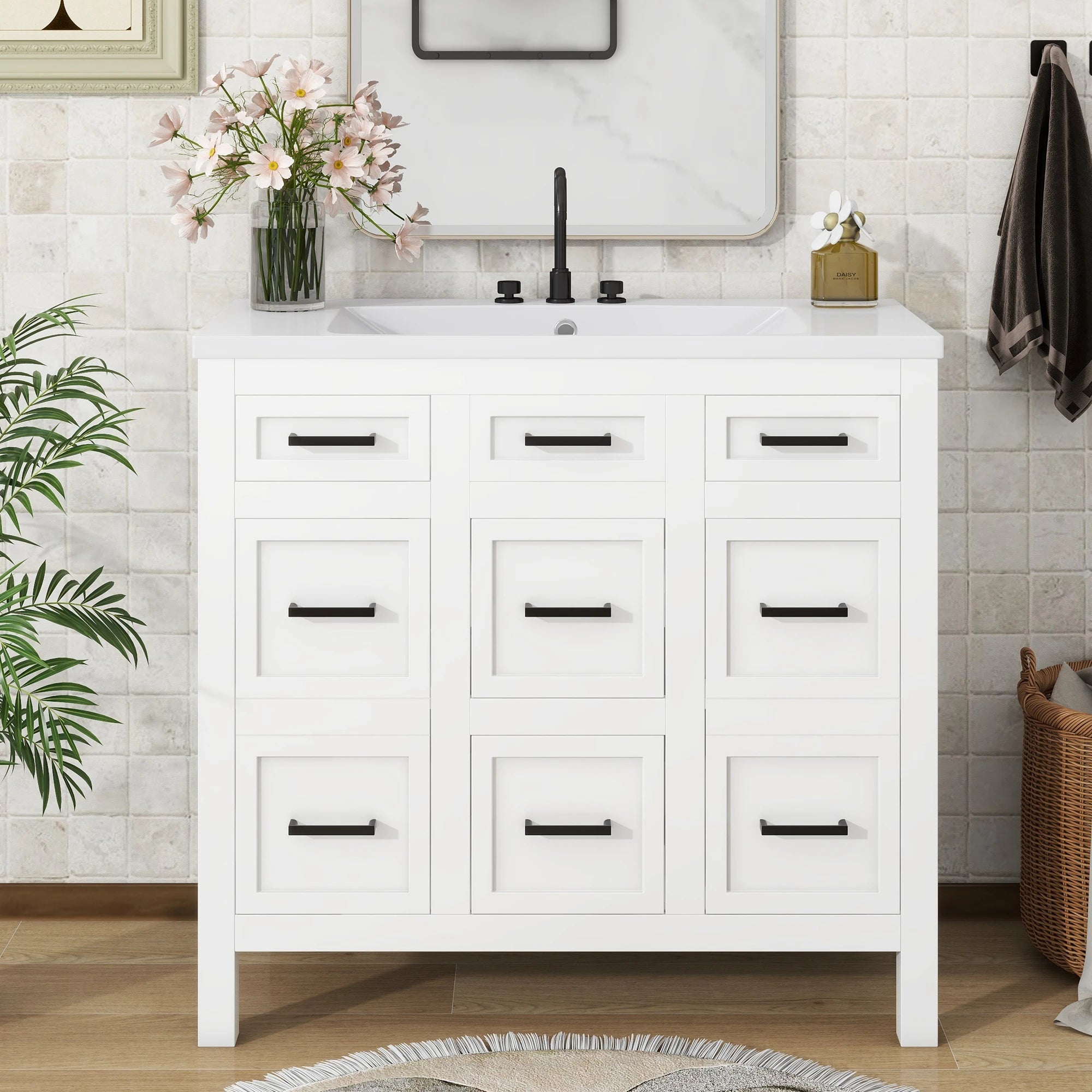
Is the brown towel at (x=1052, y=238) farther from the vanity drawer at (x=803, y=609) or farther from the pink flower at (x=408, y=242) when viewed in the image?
the pink flower at (x=408, y=242)

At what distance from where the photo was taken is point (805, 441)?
1.98 meters

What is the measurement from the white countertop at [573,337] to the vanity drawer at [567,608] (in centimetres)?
24

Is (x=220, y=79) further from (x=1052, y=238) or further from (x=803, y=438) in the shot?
(x=1052, y=238)

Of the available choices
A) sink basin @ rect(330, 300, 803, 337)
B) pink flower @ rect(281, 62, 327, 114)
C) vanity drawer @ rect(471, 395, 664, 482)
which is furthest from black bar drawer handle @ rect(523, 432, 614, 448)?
pink flower @ rect(281, 62, 327, 114)

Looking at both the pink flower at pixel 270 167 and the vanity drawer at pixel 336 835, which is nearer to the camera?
the vanity drawer at pixel 336 835

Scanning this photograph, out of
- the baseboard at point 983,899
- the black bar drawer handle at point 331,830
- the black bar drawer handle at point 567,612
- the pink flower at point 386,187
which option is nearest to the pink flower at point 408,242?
the pink flower at point 386,187

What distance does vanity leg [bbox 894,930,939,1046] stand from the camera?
6.77 ft

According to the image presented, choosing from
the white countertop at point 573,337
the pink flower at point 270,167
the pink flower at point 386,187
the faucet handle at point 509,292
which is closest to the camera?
the white countertop at point 573,337

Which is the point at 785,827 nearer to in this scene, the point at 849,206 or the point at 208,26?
the point at 849,206

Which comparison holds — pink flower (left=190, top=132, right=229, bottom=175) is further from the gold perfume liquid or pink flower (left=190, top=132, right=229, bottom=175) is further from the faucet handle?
the gold perfume liquid

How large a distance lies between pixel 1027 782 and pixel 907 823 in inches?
17.9

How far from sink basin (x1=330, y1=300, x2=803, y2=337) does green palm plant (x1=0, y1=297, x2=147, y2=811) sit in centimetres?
48

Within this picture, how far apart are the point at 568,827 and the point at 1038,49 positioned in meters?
1.51

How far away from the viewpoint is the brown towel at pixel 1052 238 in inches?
93.0
